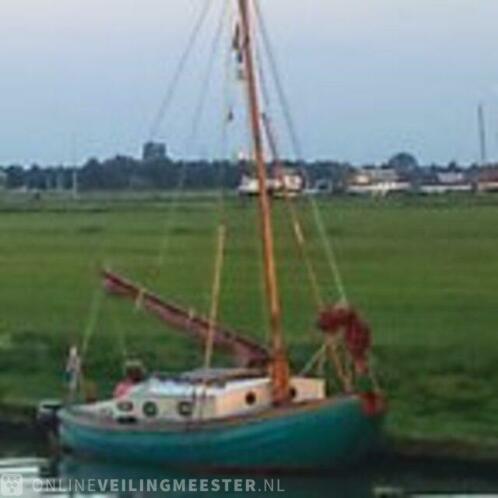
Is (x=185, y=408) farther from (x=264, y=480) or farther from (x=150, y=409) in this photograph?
(x=264, y=480)

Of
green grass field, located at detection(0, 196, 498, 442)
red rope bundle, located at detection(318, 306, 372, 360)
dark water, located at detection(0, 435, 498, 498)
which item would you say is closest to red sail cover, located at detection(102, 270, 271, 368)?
red rope bundle, located at detection(318, 306, 372, 360)

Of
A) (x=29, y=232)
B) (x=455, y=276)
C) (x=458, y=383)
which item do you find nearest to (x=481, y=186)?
(x=29, y=232)

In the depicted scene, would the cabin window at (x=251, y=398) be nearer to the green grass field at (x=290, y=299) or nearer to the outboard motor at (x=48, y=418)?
the green grass field at (x=290, y=299)

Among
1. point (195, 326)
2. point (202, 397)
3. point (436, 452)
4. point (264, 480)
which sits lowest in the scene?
point (264, 480)

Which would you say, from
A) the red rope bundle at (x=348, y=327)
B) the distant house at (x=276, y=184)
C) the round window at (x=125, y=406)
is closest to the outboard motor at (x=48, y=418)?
the round window at (x=125, y=406)

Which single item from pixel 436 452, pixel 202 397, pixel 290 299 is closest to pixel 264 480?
pixel 202 397

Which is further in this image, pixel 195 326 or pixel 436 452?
pixel 195 326

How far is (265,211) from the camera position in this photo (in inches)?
1421

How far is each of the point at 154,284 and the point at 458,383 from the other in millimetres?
25528

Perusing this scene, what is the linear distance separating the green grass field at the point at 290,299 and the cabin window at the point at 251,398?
2966 mm

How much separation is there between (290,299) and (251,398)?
22.1 metres

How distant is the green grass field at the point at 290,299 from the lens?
4091 cm

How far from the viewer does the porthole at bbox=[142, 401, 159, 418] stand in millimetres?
36438

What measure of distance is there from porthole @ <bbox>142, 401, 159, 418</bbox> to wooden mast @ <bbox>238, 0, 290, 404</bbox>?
2.53m
